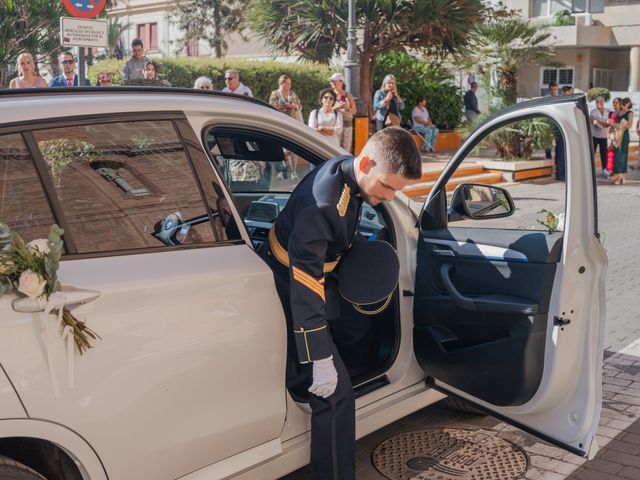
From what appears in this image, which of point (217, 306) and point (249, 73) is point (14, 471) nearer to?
point (217, 306)

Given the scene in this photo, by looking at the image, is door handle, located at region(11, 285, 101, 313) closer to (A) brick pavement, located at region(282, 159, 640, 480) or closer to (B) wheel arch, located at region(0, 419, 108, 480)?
(B) wheel arch, located at region(0, 419, 108, 480)

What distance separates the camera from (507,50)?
19516 mm

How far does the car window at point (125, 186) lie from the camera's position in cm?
269

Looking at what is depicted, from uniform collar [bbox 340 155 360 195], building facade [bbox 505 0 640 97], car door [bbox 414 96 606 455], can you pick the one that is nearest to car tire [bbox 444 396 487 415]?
car door [bbox 414 96 606 455]

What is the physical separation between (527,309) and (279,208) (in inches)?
57.1

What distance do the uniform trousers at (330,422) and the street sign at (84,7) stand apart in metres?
5.52

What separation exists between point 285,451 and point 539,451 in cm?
158

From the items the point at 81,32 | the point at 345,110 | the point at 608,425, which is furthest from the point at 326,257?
the point at 345,110

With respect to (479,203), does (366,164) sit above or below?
above

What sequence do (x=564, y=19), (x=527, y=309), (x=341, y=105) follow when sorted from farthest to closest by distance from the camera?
(x=564, y=19) < (x=341, y=105) < (x=527, y=309)

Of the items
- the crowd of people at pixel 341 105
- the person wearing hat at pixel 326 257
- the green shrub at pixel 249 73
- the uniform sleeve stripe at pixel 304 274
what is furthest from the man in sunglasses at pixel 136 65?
the uniform sleeve stripe at pixel 304 274

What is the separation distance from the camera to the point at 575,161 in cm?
333

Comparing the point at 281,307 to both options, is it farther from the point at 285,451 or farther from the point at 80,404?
the point at 80,404

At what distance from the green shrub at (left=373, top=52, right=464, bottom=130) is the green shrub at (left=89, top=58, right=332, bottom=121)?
261 cm
